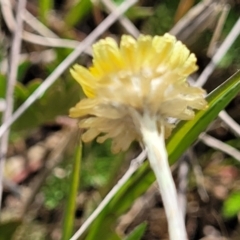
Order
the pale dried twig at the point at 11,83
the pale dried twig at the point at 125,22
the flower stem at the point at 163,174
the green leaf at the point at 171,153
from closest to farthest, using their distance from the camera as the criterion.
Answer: the flower stem at the point at 163,174 → the green leaf at the point at 171,153 → the pale dried twig at the point at 11,83 → the pale dried twig at the point at 125,22

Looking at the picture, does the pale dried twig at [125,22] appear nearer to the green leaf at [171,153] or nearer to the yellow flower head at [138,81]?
the green leaf at [171,153]

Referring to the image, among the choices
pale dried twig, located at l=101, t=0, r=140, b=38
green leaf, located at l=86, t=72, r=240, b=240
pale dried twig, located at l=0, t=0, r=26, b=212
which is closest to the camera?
green leaf, located at l=86, t=72, r=240, b=240

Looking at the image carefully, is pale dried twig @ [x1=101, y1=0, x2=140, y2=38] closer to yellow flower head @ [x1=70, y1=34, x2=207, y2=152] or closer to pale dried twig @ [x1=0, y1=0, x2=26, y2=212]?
pale dried twig @ [x1=0, y1=0, x2=26, y2=212]

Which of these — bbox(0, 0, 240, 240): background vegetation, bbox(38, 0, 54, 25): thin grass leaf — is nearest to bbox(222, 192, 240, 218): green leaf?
bbox(0, 0, 240, 240): background vegetation

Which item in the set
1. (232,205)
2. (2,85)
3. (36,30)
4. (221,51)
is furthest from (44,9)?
(232,205)

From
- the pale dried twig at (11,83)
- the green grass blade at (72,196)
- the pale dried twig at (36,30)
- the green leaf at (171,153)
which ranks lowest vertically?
the green leaf at (171,153)

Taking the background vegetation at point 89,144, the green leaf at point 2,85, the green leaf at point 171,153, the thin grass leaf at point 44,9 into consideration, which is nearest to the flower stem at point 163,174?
the green leaf at point 171,153

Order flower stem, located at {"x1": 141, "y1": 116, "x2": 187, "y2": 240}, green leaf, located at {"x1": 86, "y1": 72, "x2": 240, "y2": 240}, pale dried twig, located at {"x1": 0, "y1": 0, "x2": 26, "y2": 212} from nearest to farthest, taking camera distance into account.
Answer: flower stem, located at {"x1": 141, "y1": 116, "x2": 187, "y2": 240} < green leaf, located at {"x1": 86, "y1": 72, "x2": 240, "y2": 240} < pale dried twig, located at {"x1": 0, "y1": 0, "x2": 26, "y2": 212}
